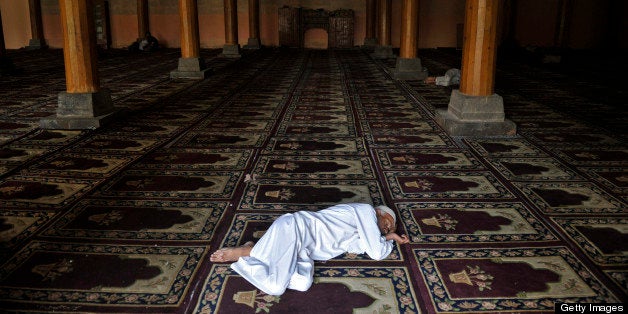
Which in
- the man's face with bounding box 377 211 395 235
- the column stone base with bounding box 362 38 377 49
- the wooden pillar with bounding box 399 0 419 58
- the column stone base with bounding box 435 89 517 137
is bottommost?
the man's face with bounding box 377 211 395 235

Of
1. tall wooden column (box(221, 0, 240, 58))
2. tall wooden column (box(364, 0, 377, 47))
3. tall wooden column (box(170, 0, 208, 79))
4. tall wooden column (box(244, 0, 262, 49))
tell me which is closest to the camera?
tall wooden column (box(170, 0, 208, 79))

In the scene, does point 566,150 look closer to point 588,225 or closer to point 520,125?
point 520,125

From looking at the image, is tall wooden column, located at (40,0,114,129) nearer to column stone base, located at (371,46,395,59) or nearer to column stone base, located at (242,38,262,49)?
column stone base, located at (371,46,395,59)

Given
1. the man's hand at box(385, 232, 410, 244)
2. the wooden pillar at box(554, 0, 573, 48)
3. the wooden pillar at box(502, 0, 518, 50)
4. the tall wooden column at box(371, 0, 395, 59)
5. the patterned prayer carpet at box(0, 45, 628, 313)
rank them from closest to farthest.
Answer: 1. the patterned prayer carpet at box(0, 45, 628, 313)
2. the man's hand at box(385, 232, 410, 244)
3. the wooden pillar at box(554, 0, 573, 48)
4. the tall wooden column at box(371, 0, 395, 59)
5. the wooden pillar at box(502, 0, 518, 50)

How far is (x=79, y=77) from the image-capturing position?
5.88 meters

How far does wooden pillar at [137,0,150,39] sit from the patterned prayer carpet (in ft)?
39.9

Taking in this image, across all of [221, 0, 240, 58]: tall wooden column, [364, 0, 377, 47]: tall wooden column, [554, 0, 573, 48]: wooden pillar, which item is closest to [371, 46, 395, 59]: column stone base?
[364, 0, 377, 47]: tall wooden column

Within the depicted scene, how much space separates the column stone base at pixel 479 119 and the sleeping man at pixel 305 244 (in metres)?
2.69

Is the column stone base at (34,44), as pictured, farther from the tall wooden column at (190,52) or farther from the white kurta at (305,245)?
the white kurta at (305,245)

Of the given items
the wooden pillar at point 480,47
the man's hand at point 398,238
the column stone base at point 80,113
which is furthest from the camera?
the column stone base at point 80,113

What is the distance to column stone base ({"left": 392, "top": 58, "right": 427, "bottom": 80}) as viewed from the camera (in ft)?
32.6

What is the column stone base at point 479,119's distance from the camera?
5.31 metres

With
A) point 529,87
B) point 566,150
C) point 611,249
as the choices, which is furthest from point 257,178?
point 529,87

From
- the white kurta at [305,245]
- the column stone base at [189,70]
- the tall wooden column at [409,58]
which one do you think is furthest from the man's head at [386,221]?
the column stone base at [189,70]
